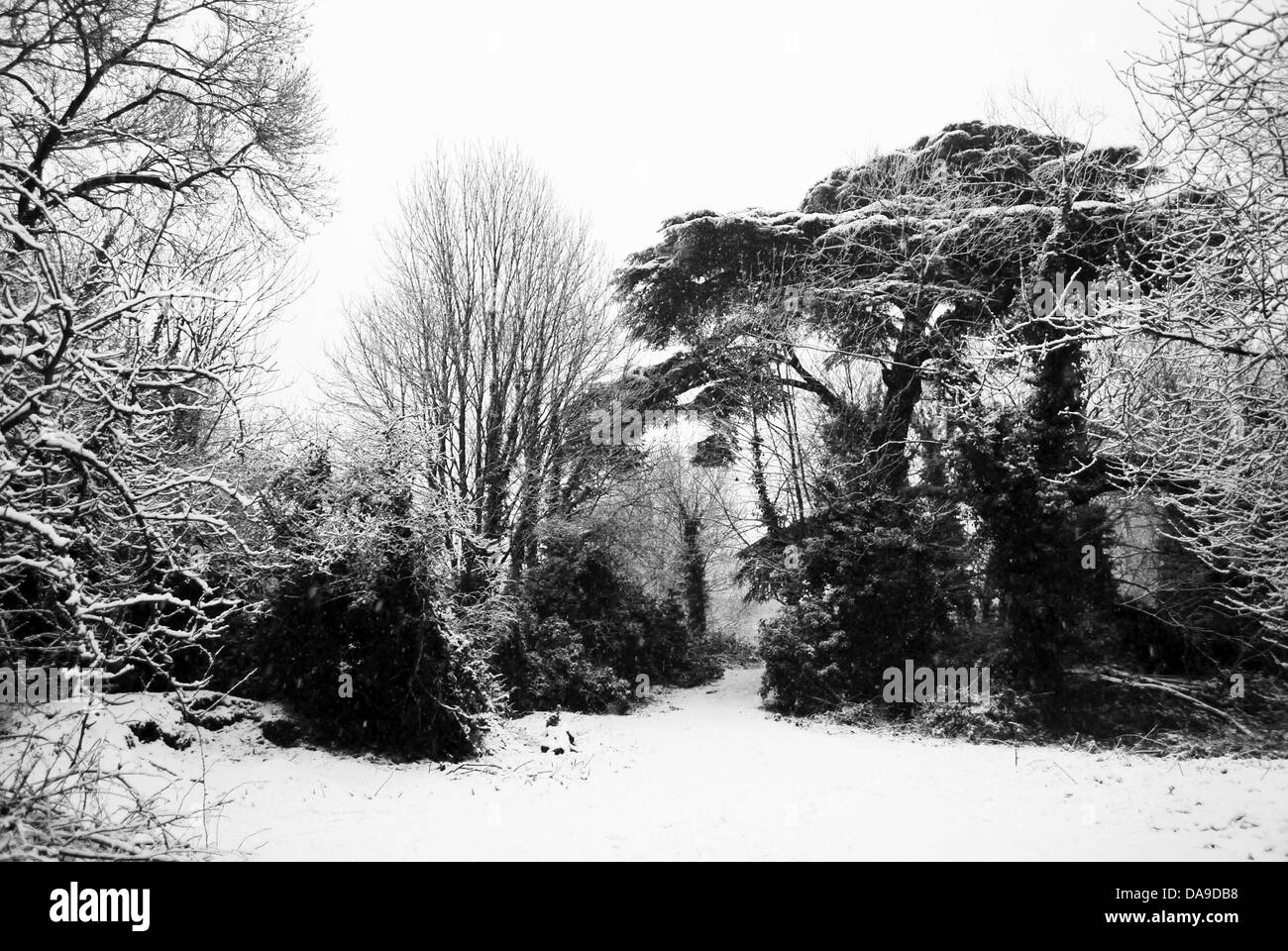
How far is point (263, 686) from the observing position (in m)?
8.14

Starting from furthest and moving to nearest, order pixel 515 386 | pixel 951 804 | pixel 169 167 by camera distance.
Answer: pixel 515 386, pixel 169 167, pixel 951 804

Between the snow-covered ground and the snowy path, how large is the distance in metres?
0.02

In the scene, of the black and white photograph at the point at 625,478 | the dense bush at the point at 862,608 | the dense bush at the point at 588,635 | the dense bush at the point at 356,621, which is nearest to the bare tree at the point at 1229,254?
the black and white photograph at the point at 625,478

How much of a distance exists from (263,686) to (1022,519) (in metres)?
11.0

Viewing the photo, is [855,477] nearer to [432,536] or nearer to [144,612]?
[432,536]

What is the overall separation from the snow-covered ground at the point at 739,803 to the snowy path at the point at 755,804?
0.02 m

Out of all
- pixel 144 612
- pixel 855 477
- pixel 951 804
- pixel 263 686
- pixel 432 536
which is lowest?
pixel 951 804

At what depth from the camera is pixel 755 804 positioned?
6523 mm

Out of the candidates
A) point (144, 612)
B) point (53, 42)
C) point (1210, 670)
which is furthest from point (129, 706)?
point (1210, 670)

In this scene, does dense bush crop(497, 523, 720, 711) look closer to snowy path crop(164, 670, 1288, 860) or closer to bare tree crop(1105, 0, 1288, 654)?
snowy path crop(164, 670, 1288, 860)

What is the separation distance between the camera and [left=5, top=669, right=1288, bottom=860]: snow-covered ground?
5.11 meters

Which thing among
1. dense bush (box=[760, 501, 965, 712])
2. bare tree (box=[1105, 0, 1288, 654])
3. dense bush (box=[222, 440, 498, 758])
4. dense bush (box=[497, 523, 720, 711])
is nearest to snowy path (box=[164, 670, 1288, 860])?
dense bush (box=[222, 440, 498, 758])

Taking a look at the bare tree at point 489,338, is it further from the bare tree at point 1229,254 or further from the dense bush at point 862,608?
the bare tree at point 1229,254

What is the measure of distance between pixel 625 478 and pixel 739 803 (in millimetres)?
9610
